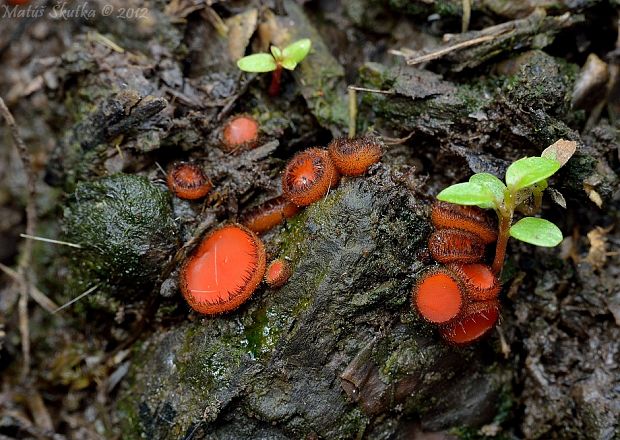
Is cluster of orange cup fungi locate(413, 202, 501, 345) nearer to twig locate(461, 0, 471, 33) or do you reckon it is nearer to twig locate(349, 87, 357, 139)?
twig locate(349, 87, 357, 139)

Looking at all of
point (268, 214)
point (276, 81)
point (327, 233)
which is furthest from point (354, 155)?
point (276, 81)

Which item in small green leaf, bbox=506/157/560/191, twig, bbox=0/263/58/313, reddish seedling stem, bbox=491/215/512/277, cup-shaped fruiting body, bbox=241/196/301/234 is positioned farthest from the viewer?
twig, bbox=0/263/58/313

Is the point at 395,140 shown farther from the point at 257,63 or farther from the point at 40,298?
the point at 40,298

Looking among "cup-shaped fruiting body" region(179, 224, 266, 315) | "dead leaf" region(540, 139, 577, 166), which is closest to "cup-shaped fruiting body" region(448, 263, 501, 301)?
"dead leaf" region(540, 139, 577, 166)

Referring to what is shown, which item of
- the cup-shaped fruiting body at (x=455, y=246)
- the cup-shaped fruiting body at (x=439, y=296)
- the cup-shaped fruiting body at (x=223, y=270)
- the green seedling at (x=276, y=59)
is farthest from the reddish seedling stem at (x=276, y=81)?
the cup-shaped fruiting body at (x=439, y=296)

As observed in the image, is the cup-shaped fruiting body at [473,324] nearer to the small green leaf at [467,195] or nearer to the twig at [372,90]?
the small green leaf at [467,195]

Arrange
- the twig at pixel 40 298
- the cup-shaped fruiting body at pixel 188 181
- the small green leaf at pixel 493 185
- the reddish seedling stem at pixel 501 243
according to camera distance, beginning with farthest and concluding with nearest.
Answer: the twig at pixel 40 298 → the cup-shaped fruiting body at pixel 188 181 → the reddish seedling stem at pixel 501 243 → the small green leaf at pixel 493 185
